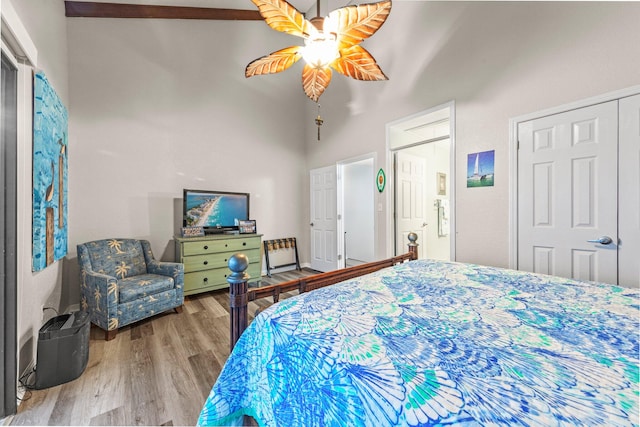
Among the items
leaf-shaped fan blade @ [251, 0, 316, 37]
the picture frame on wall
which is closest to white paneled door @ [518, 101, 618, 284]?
leaf-shaped fan blade @ [251, 0, 316, 37]

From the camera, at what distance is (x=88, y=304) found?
2373mm

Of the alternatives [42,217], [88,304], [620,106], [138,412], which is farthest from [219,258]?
[620,106]

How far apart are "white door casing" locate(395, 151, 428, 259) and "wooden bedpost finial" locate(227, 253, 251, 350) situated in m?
2.78

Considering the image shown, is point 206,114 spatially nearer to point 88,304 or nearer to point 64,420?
point 88,304

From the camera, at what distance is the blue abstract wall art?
68.3 inches

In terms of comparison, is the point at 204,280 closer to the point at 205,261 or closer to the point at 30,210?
the point at 205,261

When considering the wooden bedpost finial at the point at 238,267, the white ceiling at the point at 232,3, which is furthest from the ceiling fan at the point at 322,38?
the wooden bedpost finial at the point at 238,267

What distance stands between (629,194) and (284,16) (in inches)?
110

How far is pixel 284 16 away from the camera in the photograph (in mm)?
1837

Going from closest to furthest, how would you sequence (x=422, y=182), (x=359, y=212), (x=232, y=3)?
(x=232, y=3), (x=422, y=182), (x=359, y=212)

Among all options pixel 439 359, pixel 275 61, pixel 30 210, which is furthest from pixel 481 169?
pixel 30 210

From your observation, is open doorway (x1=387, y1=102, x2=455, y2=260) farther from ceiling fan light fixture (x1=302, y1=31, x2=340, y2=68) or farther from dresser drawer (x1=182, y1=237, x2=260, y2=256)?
dresser drawer (x1=182, y1=237, x2=260, y2=256)

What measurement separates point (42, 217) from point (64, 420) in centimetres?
130

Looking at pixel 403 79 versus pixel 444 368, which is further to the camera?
pixel 403 79
